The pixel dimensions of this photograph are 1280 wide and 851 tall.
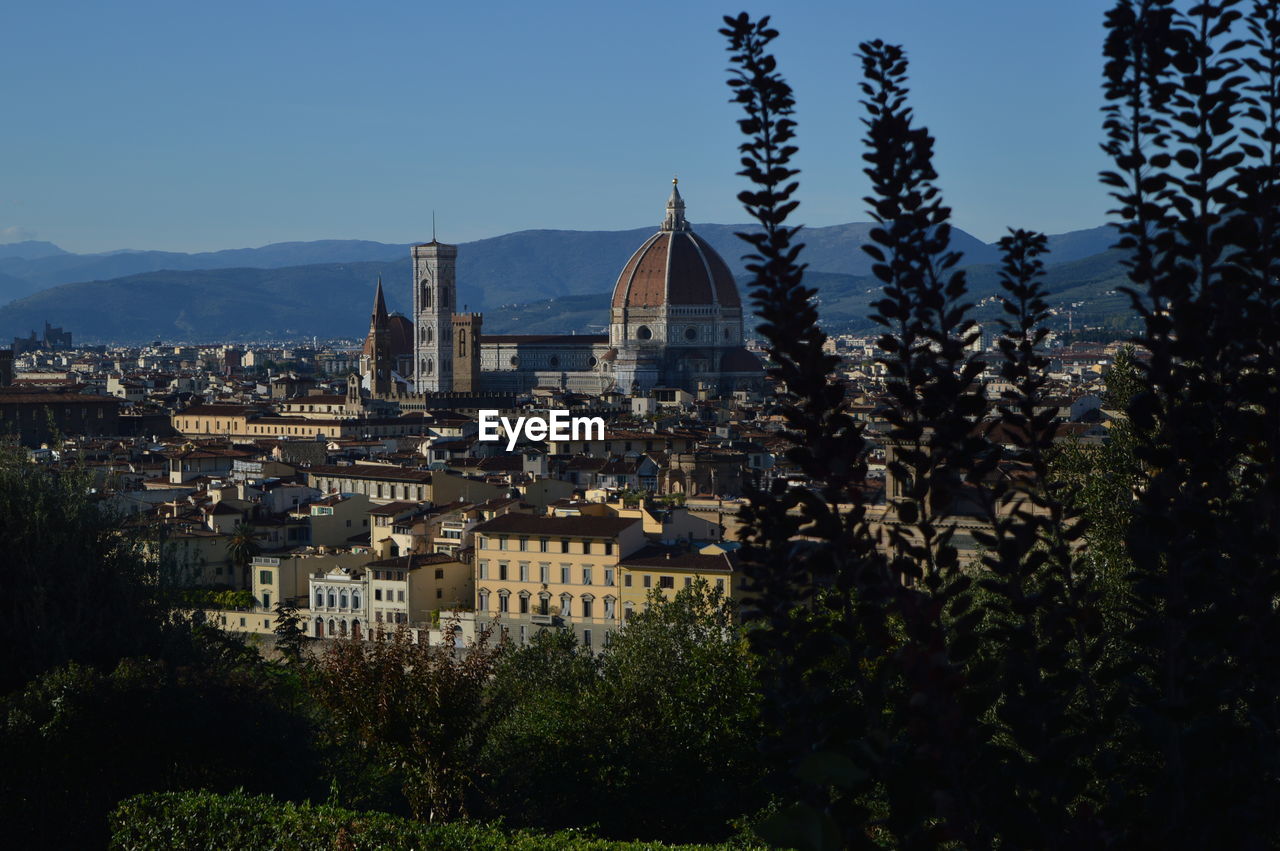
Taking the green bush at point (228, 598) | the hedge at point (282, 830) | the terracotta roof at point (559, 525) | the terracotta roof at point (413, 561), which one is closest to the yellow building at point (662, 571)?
the terracotta roof at point (559, 525)

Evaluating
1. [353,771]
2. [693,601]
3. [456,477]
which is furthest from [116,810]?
[456,477]

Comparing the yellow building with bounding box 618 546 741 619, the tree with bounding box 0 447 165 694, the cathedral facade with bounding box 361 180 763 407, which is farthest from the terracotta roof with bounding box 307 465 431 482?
the cathedral facade with bounding box 361 180 763 407

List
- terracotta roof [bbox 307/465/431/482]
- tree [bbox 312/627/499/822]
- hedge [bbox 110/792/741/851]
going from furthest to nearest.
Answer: terracotta roof [bbox 307/465/431/482] < tree [bbox 312/627/499/822] < hedge [bbox 110/792/741/851]

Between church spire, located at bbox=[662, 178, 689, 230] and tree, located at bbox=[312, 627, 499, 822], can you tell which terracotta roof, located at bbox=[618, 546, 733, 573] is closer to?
tree, located at bbox=[312, 627, 499, 822]

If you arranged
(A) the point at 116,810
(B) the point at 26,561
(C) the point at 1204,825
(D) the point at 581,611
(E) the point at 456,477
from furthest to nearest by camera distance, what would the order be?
1. (E) the point at 456,477
2. (D) the point at 581,611
3. (B) the point at 26,561
4. (A) the point at 116,810
5. (C) the point at 1204,825

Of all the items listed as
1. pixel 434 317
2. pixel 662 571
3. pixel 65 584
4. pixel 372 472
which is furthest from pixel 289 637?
pixel 434 317

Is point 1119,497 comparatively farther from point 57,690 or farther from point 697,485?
point 697,485

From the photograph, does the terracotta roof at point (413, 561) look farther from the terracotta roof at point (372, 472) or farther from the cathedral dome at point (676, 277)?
the cathedral dome at point (676, 277)
